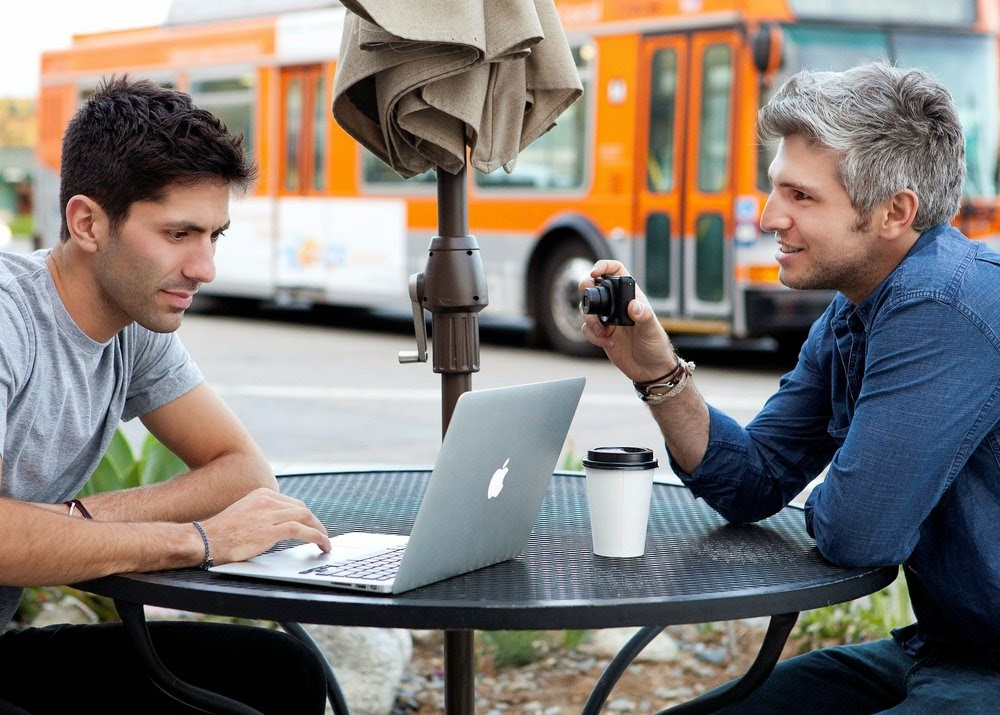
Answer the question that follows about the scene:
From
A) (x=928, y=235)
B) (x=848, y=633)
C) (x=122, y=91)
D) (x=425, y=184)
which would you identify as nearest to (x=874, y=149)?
(x=928, y=235)

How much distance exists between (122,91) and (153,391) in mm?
533

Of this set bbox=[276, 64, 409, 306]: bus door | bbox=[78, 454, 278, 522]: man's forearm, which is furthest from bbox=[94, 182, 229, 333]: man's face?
bbox=[276, 64, 409, 306]: bus door

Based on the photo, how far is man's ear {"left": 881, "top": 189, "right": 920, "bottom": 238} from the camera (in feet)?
7.04

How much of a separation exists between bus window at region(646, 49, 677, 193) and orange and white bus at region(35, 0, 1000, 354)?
0.02 m

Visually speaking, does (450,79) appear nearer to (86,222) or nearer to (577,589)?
(86,222)

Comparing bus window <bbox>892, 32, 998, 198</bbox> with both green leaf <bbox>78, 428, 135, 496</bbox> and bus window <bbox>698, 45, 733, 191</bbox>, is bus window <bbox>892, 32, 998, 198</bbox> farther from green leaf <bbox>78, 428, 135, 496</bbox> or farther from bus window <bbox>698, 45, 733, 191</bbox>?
green leaf <bbox>78, 428, 135, 496</bbox>

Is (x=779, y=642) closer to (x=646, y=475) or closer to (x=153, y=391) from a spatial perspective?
(x=646, y=475)

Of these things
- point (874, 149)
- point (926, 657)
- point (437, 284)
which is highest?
point (874, 149)

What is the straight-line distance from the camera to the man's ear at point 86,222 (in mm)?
2287

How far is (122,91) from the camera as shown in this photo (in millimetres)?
2383

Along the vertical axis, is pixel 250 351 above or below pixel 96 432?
below

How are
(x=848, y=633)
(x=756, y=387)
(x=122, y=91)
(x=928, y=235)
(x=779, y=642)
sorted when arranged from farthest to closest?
1. (x=756, y=387)
2. (x=848, y=633)
3. (x=122, y=91)
4. (x=928, y=235)
5. (x=779, y=642)

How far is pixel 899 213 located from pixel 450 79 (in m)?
0.78

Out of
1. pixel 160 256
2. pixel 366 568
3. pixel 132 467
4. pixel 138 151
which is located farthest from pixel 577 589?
pixel 132 467
